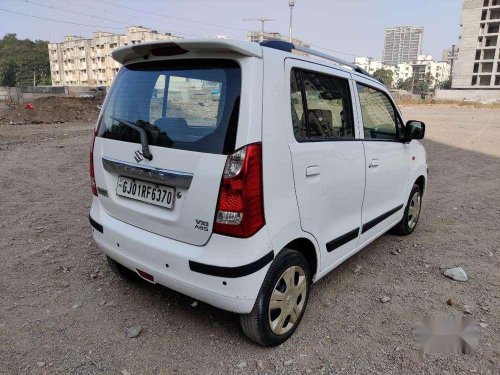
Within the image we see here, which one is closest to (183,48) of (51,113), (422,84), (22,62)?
(51,113)

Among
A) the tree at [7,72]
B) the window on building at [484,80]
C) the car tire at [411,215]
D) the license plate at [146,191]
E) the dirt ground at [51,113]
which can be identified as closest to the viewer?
the license plate at [146,191]

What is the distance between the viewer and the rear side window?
251 centimetres

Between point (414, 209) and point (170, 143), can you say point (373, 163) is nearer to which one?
point (414, 209)

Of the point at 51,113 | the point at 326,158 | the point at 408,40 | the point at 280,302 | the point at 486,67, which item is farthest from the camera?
the point at 408,40

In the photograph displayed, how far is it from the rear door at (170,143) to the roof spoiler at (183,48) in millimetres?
70

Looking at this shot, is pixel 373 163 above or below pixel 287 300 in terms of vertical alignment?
above

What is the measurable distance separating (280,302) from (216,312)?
2.20 ft

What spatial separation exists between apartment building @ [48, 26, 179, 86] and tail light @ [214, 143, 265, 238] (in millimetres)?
92728

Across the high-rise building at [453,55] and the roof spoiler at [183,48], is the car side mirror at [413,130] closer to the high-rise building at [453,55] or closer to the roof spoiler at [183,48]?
the roof spoiler at [183,48]

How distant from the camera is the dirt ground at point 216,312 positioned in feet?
8.04

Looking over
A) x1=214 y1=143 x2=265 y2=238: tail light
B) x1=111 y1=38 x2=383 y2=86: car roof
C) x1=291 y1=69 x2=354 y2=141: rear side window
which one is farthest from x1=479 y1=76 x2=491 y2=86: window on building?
x1=214 y1=143 x2=265 y2=238: tail light

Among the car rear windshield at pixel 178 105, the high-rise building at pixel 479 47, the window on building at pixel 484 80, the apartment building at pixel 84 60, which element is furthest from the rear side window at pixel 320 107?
the apartment building at pixel 84 60

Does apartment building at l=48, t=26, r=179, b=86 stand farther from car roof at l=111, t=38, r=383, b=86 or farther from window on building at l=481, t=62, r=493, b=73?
car roof at l=111, t=38, r=383, b=86

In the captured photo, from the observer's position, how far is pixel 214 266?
2189 mm
